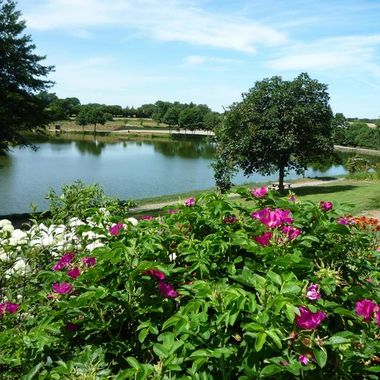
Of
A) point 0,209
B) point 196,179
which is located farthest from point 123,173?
point 0,209

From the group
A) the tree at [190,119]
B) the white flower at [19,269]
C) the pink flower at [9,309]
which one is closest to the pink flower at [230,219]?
the pink flower at [9,309]

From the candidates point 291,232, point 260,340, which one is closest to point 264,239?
point 291,232

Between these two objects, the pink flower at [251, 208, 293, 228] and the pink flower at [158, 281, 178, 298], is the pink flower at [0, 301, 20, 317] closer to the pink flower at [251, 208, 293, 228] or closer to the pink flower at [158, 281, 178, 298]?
the pink flower at [158, 281, 178, 298]

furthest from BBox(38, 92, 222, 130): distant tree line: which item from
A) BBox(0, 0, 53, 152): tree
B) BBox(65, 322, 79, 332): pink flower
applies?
BBox(65, 322, 79, 332): pink flower

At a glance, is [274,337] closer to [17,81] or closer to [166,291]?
[166,291]

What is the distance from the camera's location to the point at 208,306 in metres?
1.91

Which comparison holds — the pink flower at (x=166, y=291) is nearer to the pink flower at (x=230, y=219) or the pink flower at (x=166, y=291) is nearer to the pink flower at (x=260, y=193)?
the pink flower at (x=230, y=219)

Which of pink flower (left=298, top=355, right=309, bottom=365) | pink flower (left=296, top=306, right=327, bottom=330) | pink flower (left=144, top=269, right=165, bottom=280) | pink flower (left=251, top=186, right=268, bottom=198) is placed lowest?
pink flower (left=298, top=355, right=309, bottom=365)

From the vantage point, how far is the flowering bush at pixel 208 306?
1.84m

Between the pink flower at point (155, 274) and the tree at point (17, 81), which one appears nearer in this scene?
the pink flower at point (155, 274)

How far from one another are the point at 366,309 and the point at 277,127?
21.9m

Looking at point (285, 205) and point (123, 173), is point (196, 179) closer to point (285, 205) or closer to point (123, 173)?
point (123, 173)

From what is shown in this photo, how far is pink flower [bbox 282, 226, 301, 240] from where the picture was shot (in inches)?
96.5

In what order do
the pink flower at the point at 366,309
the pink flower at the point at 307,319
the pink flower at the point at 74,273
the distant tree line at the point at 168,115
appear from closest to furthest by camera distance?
the pink flower at the point at 307,319 < the pink flower at the point at 366,309 < the pink flower at the point at 74,273 < the distant tree line at the point at 168,115
